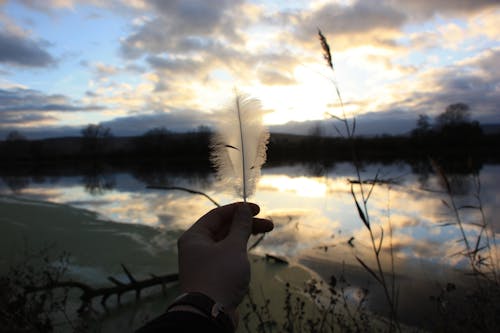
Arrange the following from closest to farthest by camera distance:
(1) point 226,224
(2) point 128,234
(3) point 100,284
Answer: (1) point 226,224 → (3) point 100,284 → (2) point 128,234

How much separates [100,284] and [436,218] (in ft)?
33.7

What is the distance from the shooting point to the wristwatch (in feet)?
4.21

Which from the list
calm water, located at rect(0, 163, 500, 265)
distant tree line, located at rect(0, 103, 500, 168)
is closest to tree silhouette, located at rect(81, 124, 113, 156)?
distant tree line, located at rect(0, 103, 500, 168)

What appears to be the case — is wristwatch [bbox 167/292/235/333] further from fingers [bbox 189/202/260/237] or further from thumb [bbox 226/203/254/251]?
fingers [bbox 189/202/260/237]

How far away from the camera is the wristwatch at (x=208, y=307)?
1.28 m

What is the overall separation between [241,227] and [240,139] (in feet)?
2.41

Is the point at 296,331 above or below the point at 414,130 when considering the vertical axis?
below

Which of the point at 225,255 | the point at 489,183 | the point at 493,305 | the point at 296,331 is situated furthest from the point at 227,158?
the point at 489,183

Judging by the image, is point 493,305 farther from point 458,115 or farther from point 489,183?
point 458,115

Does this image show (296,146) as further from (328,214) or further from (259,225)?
(259,225)

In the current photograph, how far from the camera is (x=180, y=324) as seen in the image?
1177mm

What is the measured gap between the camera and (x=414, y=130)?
2542 inches

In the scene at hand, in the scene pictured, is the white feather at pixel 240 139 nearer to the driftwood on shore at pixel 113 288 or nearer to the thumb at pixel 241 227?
the thumb at pixel 241 227

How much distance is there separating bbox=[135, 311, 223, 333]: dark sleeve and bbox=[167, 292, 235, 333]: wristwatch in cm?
2
